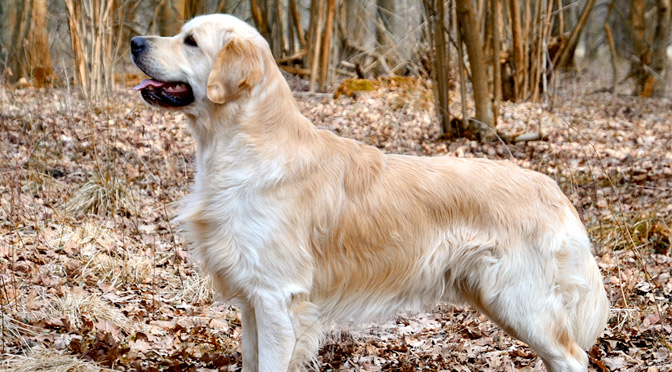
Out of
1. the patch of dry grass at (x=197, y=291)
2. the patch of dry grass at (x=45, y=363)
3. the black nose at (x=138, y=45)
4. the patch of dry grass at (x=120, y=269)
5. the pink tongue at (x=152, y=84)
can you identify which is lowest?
the patch of dry grass at (x=197, y=291)

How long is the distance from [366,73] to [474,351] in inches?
508

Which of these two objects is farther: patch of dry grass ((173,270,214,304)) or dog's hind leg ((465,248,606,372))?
patch of dry grass ((173,270,214,304))

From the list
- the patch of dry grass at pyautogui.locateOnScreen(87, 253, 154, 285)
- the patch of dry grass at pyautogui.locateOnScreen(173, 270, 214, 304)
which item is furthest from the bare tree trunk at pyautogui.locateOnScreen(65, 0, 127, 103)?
the patch of dry grass at pyautogui.locateOnScreen(173, 270, 214, 304)

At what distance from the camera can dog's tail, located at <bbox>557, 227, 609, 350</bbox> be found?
3.38 meters

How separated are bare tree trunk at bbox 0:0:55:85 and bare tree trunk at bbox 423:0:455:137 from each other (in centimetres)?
570

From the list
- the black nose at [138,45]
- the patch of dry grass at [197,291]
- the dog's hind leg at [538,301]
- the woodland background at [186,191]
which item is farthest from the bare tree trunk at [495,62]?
the black nose at [138,45]

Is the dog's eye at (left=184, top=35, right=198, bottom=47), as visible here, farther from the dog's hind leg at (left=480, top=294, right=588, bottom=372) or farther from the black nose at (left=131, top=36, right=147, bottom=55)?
the dog's hind leg at (left=480, top=294, right=588, bottom=372)

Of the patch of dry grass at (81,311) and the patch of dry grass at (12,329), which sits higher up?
the patch of dry grass at (12,329)

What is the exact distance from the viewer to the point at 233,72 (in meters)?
3.08

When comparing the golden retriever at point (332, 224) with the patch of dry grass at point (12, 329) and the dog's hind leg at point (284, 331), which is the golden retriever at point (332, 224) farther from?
the patch of dry grass at point (12, 329)

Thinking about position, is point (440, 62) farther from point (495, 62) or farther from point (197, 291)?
point (197, 291)

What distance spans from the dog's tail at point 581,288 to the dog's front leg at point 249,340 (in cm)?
159

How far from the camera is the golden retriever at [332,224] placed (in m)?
3.09

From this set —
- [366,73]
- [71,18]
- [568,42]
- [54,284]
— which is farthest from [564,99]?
[54,284]
